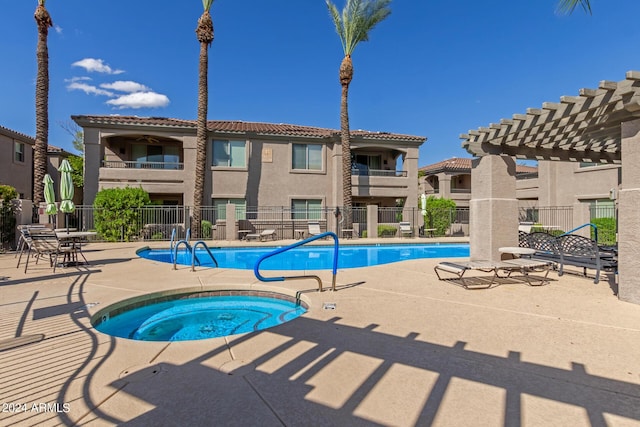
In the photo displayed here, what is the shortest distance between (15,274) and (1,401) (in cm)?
710

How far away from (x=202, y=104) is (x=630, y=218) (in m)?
19.5

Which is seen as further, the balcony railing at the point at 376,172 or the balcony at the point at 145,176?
the balcony railing at the point at 376,172

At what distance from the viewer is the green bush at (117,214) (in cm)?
1709

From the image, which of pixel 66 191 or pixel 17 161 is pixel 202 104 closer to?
pixel 66 191

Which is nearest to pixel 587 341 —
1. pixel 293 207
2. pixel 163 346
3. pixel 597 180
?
pixel 163 346

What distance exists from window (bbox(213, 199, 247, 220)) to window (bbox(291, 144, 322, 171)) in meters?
4.32

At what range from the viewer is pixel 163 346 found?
3.50 m

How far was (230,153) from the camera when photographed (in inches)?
848

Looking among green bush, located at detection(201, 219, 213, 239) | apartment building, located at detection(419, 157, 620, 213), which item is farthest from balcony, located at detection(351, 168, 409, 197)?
green bush, located at detection(201, 219, 213, 239)

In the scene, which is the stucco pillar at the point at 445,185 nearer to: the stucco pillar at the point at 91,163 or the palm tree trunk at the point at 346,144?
the palm tree trunk at the point at 346,144

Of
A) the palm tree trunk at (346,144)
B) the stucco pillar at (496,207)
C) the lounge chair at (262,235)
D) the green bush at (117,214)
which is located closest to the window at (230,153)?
the lounge chair at (262,235)

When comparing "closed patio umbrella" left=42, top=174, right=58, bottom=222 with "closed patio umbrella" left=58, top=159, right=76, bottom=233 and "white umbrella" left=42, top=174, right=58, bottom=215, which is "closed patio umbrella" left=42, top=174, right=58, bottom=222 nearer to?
"white umbrella" left=42, top=174, right=58, bottom=215

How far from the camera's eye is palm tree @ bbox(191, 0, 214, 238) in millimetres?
19031

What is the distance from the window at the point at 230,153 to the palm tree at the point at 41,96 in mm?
8705
